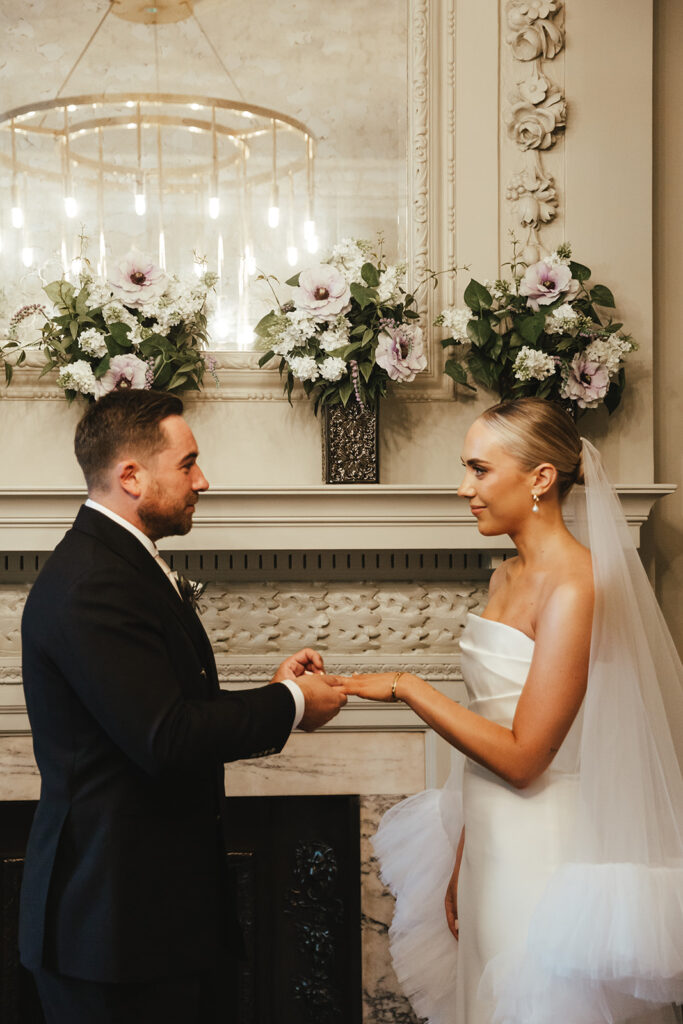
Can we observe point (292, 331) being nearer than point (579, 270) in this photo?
Yes

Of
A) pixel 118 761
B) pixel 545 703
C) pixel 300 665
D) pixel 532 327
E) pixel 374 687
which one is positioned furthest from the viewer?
pixel 532 327

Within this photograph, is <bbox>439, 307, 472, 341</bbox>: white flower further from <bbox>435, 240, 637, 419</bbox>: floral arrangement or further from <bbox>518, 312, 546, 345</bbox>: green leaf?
<bbox>518, 312, 546, 345</bbox>: green leaf

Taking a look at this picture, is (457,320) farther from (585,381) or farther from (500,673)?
(500,673)

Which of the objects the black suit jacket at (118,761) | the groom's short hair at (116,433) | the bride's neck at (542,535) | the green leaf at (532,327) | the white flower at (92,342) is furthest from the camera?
the green leaf at (532,327)

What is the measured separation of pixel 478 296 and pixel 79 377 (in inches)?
48.6

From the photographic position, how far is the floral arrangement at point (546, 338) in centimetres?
288

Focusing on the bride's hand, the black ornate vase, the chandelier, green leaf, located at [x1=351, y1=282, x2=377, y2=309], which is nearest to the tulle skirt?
the bride's hand

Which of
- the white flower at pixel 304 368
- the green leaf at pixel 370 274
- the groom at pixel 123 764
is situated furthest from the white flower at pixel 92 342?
the groom at pixel 123 764

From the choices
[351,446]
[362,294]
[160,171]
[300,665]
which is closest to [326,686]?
A: [300,665]

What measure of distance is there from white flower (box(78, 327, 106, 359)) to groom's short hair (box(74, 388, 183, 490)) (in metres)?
0.84

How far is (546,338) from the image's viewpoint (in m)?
2.94

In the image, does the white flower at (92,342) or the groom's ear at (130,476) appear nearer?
the groom's ear at (130,476)

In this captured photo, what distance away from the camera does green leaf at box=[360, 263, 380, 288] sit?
283 cm

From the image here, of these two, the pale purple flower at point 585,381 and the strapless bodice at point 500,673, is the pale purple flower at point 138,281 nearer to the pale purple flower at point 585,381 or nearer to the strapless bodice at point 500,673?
the pale purple flower at point 585,381
